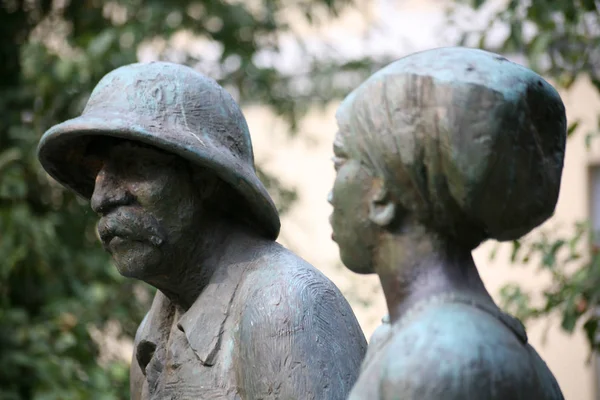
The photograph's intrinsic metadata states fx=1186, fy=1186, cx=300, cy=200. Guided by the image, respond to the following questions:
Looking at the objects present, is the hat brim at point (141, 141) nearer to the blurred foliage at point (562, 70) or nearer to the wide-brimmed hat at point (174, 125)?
the wide-brimmed hat at point (174, 125)

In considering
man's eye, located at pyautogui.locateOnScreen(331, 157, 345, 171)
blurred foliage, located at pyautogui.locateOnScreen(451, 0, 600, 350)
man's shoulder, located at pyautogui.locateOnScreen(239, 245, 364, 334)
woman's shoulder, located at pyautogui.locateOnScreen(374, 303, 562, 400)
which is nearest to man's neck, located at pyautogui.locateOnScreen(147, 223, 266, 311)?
man's shoulder, located at pyautogui.locateOnScreen(239, 245, 364, 334)

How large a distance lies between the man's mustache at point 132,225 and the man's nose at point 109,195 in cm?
1

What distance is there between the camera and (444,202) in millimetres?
1732

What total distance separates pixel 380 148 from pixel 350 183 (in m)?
0.08

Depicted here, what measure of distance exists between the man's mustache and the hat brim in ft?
0.50

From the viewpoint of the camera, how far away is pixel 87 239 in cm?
582

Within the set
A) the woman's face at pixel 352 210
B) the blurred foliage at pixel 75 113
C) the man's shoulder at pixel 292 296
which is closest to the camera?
the woman's face at pixel 352 210

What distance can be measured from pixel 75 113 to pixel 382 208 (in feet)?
13.4

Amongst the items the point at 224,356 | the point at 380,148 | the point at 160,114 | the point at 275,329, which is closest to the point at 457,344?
the point at 380,148

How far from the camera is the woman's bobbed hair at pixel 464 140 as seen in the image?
169 centimetres

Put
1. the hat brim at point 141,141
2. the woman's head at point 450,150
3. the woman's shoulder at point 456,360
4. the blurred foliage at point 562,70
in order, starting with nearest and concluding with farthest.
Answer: the woman's shoulder at point 456,360
the woman's head at point 450,150
the hat brim at point 141,141
the blurred foliage at point 562,70

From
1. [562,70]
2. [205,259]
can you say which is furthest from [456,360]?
[562,70]

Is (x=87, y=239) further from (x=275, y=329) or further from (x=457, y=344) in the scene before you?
(x=457, y=344)

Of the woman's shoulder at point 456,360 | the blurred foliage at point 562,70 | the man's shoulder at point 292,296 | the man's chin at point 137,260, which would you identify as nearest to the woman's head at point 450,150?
the woman's shoulder at point 456,360
